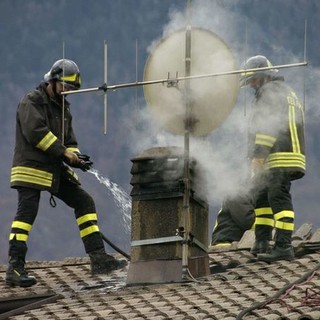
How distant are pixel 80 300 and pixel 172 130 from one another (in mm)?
2014

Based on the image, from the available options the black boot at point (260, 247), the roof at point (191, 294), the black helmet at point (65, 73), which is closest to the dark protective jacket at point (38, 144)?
the black helmet at point (65, 73)

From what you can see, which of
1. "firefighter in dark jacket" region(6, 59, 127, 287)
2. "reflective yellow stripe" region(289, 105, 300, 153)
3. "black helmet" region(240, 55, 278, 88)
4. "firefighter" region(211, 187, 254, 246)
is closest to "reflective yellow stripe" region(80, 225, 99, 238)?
"firefighter in dark jacket" region(6, 59, 127, 287)

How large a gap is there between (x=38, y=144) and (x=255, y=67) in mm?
2435

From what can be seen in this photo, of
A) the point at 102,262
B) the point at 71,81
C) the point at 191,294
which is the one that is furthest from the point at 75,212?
the point at 191,294

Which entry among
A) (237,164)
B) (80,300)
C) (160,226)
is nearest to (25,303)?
(80,300)

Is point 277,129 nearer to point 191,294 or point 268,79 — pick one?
point 268,79

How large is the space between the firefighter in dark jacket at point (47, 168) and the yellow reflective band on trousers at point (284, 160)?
192 cm

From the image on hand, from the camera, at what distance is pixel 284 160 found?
13.5 m

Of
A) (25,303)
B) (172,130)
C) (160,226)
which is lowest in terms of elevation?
(25,303)

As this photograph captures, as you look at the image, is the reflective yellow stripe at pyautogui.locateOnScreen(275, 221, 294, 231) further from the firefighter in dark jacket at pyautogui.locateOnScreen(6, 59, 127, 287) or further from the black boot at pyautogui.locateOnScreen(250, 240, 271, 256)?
the firefighter in dark jacket at pyautogui.locateOnScreen(6, 59, 127, 287)

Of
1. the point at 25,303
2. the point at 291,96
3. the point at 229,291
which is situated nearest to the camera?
the point at 229,291

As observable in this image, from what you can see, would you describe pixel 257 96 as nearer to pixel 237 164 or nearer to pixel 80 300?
pixel 237 164

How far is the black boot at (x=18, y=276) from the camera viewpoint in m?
13.5

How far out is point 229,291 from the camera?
1184 centimetres
